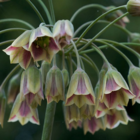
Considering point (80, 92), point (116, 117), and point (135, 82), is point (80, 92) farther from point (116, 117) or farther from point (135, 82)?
point (116, 117)

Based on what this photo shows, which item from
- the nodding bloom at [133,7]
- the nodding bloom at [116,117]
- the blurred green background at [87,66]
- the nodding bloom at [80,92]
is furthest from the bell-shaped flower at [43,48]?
the blurred green background at [87,66]

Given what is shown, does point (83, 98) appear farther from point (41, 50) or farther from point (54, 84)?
point (41, 50)

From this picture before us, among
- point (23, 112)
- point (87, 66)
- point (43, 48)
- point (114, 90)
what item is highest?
point (43, 48)

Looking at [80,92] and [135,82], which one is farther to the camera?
[135,82]

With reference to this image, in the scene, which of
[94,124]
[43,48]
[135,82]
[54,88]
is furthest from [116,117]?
[43,48]

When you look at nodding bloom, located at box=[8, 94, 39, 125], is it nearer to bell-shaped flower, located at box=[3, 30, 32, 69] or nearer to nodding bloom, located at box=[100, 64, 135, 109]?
bell-shaped flower, located at box=[3, 30, 32, 69]

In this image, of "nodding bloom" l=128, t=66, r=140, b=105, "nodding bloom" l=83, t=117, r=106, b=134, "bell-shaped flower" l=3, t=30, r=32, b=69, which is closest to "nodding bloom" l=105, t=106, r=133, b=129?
"nodding bloom" l=83, t=117, r=106, b=134
